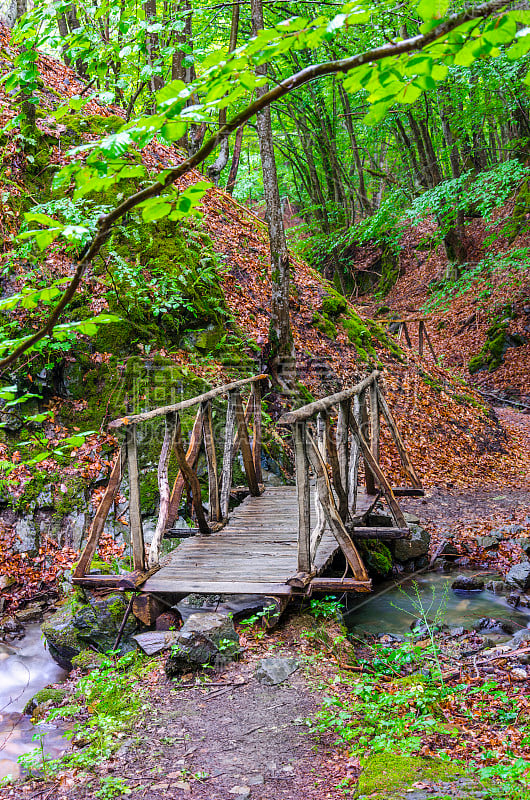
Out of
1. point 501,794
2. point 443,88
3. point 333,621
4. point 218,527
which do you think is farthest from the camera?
point 443,88

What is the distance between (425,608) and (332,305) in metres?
7.34

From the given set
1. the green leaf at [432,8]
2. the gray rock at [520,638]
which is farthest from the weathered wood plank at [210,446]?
the green leaf at [432,8]

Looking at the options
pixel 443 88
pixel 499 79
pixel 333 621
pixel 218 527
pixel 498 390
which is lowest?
pixel 333 621

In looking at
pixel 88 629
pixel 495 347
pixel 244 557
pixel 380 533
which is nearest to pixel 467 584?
pixel 380 533

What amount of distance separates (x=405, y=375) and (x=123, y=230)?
636cm

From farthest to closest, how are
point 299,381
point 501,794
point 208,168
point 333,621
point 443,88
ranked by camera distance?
point 443,88 < point 208,168 < point 299,381 < point 333,621 < point 501,794

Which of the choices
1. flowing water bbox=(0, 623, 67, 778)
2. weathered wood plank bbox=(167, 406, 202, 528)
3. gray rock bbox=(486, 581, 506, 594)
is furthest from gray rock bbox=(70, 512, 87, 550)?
gray rock bbox=(486, 581, 506, 594)

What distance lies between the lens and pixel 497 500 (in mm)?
8945

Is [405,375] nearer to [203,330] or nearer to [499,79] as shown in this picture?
[203,330]

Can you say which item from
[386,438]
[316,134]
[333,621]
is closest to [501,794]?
[333,621]

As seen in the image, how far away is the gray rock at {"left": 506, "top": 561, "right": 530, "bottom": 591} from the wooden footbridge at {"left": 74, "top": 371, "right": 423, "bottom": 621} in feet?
4.61

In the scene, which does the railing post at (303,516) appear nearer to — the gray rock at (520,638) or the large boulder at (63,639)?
the gray rock at (520,638)

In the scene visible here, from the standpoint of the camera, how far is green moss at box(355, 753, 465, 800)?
2508mm

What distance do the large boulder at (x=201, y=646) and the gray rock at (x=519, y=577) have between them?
3555 millimetres
